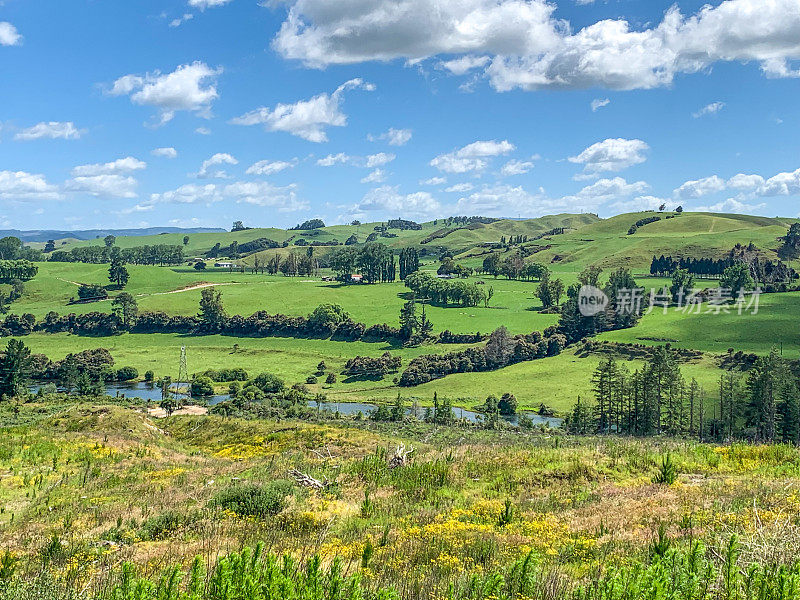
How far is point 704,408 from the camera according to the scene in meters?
93.6

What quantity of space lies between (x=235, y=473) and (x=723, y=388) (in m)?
85.3

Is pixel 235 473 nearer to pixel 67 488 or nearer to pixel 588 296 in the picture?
pixel 67 488

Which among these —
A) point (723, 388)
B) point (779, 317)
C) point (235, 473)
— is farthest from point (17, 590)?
point (779, 317)

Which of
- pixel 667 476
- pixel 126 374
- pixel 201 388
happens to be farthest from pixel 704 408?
pixel 126 374

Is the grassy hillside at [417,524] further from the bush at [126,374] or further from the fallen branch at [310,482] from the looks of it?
the bush at [126,374]

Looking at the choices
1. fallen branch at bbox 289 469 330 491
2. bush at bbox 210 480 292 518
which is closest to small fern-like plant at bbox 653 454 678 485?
fallen branch at bbox 289 469 330 491

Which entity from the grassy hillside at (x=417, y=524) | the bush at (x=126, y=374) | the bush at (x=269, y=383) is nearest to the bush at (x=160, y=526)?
the grassy hillside at (x=417, y=524)

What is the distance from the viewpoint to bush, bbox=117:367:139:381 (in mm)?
125125

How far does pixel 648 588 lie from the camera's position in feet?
27.2

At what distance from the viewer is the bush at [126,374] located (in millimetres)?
125125

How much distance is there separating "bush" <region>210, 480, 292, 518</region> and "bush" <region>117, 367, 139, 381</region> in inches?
4724

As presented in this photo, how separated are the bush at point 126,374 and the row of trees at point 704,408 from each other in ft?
327

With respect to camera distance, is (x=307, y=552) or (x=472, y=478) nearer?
(x=307, y=552)

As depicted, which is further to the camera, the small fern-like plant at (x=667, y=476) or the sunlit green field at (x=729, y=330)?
the sunlit green field at (x=729, y=330)
